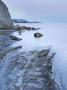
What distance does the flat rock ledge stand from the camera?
16.7 metres

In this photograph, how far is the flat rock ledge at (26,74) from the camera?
16.7 m

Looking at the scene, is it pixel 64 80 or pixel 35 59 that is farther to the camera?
pixel 35 59

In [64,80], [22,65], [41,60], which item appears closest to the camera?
[64,80]

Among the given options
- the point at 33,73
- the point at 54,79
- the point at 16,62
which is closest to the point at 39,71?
the point at 33,73

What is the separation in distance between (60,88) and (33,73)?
13.2ft

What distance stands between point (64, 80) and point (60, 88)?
2.76m

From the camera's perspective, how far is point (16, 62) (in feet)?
81.2

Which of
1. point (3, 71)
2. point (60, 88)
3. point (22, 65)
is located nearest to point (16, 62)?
point (22, 65)

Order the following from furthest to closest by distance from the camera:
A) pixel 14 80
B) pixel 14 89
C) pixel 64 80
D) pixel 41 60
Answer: pixel 41 60 → pixel 64 80 → pixel 14 80 → pixel 14 89

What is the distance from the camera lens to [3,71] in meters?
20.8

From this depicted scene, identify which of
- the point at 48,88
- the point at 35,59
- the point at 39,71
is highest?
the point at 48,88

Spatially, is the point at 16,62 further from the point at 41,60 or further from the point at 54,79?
the point at 54,79

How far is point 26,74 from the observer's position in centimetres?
1994

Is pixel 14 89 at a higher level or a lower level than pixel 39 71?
higher
